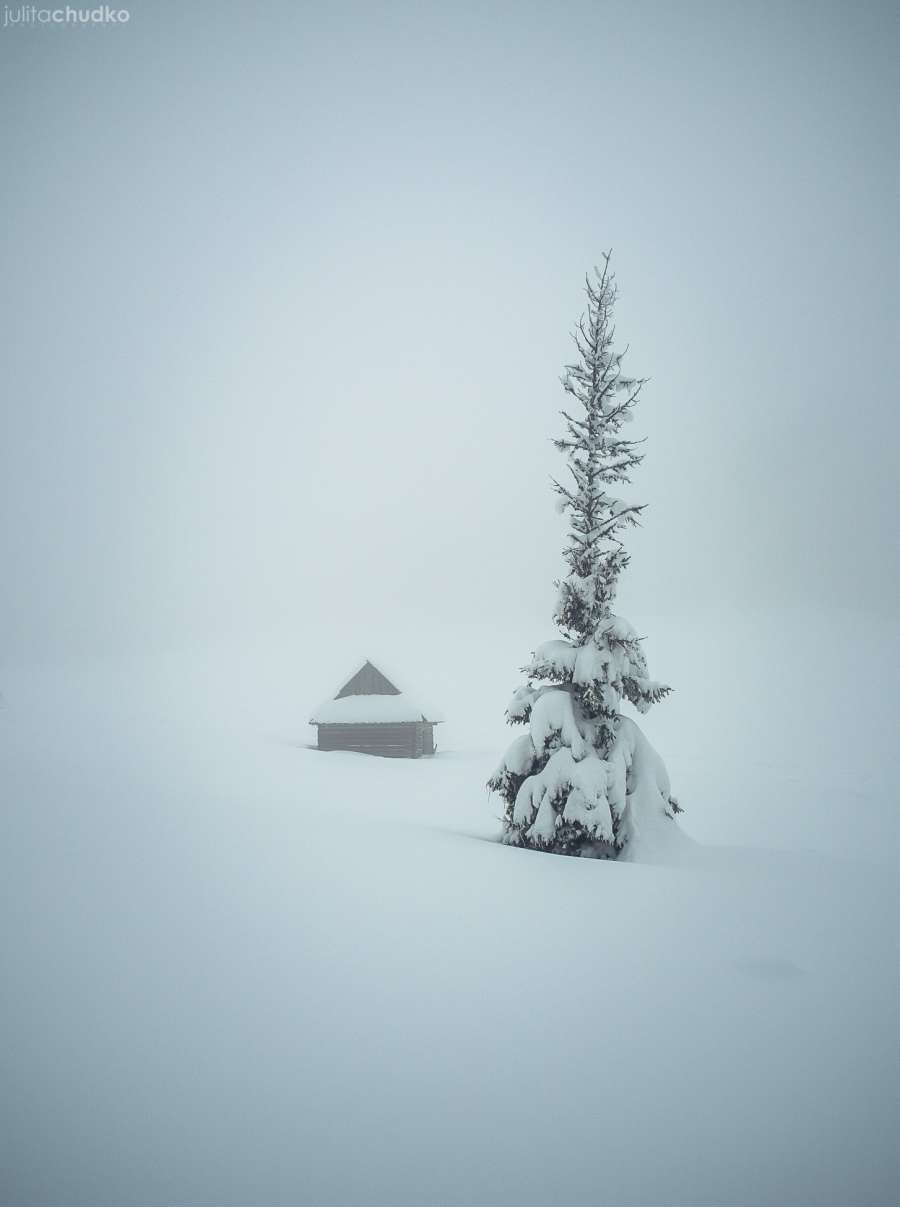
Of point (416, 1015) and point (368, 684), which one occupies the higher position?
point (368, 684)

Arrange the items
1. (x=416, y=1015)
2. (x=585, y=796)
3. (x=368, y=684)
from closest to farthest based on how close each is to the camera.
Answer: (x=416, y=1015) < (x=585, y=796) < (x=368, y=684)

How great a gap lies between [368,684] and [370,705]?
1.49m

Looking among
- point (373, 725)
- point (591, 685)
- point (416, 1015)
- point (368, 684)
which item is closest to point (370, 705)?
point (373, 725)

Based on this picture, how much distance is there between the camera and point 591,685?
46.0ft

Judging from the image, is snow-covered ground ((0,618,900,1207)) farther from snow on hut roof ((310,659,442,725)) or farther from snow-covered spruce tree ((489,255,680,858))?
snow on hut roof ((310,659,442,725))

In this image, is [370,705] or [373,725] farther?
[370,705]

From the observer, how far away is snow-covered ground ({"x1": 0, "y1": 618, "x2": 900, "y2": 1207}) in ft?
16.3

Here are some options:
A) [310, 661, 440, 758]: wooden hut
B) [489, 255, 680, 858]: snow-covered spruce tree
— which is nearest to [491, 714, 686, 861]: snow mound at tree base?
[489, 255, 680, 858]: snow-covered spruce tree

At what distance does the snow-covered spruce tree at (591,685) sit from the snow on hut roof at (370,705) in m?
23.7

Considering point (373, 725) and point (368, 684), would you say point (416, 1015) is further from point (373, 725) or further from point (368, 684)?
point (368, 684)

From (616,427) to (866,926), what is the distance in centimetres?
1074

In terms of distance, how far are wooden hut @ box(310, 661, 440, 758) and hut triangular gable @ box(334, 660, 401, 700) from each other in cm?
44

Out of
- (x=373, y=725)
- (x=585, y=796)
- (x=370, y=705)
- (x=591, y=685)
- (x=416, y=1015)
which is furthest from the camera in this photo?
(x=370, y=705)

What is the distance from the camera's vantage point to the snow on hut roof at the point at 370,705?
38094mm
